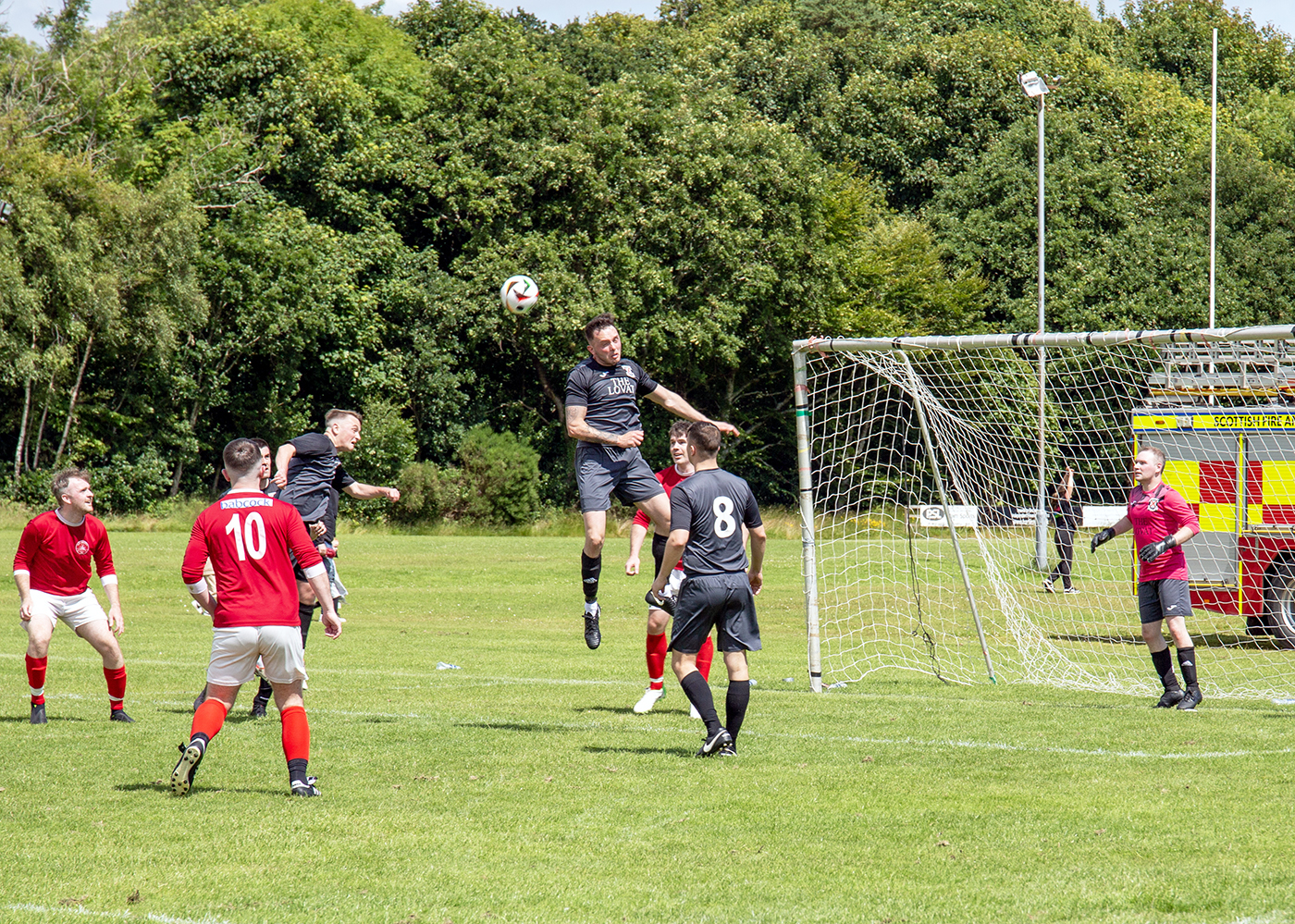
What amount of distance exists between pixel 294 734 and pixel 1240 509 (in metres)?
12.9

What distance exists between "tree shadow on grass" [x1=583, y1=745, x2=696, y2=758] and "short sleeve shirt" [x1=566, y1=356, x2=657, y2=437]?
2.39m

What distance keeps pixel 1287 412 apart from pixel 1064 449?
3.90 metres

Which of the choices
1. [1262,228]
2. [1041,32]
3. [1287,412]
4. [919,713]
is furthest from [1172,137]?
[919,713]

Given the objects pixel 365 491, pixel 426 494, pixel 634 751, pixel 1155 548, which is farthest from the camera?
pixel 426 494

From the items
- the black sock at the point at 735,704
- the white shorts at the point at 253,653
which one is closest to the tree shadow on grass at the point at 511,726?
the black sock at the point at 735,704

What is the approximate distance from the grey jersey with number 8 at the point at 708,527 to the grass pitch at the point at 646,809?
1.21 m

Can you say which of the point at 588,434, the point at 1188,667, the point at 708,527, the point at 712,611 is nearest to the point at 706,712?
the point at 712,611

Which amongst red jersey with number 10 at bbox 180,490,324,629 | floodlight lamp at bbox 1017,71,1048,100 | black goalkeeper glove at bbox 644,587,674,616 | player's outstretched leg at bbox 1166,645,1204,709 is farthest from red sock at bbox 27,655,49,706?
floodlight lamp at bbox 1017,71,1048,100

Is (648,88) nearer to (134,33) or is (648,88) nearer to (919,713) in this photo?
(134,33)

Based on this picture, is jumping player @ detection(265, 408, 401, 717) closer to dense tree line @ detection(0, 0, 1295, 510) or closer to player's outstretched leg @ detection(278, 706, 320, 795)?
player's outstretched leg @ detection(278, 706, 320, 795)

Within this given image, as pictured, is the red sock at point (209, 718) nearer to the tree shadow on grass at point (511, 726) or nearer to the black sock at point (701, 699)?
the tree shadow on grass at point (511, 726)

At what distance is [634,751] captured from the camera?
8398 millimetres

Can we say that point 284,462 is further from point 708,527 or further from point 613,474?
point 708,527

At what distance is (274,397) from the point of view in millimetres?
39469
